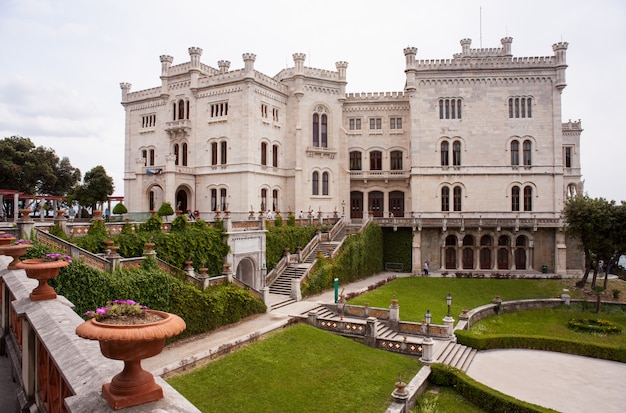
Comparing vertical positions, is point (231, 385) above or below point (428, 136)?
below

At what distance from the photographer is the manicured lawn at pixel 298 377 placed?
1405cm

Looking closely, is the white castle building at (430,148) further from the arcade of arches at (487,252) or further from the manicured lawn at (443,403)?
the manicured lawn at (443,403)

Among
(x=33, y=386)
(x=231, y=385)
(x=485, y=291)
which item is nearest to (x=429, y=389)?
(x=231, y=385)

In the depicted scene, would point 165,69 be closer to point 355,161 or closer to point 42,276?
point 355,161

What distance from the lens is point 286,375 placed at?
52.7ft

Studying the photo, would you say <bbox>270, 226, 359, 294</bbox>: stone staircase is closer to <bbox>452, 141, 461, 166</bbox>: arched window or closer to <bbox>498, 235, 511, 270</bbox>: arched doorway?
<bbox>452, 141, 461, 166</bbox>: arched window

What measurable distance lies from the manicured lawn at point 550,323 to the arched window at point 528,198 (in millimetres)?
13389

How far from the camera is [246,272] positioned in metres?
29.9

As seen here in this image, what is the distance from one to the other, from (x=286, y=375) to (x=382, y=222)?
27033 mm

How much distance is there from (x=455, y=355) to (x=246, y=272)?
49.6 ft

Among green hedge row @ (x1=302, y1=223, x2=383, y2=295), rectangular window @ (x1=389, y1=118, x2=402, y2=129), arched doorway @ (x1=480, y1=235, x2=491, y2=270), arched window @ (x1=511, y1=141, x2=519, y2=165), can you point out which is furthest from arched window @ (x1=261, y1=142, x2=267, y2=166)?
arched window @ (x1=511, y1=141, x2=519, y2=165)

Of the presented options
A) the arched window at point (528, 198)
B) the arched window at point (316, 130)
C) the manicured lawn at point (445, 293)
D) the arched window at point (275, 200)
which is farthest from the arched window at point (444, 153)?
the arched window at point (275, 200)

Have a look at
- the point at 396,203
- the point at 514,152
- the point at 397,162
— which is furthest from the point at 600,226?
the point at 397,162

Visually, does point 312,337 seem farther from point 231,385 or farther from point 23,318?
point 23,318
